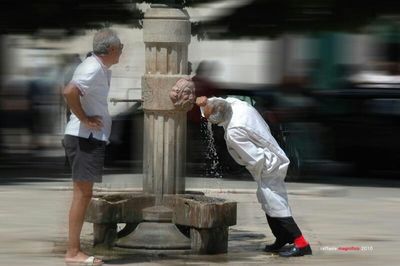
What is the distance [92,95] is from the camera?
8.96 m

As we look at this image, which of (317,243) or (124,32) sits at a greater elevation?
(124,32)

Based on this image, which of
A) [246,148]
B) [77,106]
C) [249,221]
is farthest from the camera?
[249,221]

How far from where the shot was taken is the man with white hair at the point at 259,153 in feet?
31.7

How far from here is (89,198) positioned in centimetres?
909

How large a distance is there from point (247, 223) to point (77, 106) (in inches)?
145

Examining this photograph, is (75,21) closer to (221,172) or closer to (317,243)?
(221,172)

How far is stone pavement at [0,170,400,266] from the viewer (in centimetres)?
980

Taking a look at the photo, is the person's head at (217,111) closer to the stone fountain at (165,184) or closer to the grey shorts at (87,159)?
the stone fountain at (165,184)

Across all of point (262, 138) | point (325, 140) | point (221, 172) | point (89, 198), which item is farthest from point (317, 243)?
point (325, 140)

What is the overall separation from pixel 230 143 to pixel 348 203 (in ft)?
15.5

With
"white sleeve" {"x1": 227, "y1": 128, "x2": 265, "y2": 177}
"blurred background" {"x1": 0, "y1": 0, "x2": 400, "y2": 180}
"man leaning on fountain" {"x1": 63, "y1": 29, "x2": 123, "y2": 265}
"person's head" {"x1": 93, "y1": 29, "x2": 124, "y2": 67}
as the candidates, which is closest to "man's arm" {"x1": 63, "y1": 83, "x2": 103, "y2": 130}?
→ "man leaning on fountain" {"x1": 63, "y1": 29, "x2": 123, "y2": 265}

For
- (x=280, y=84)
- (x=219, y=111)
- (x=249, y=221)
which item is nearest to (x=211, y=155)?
(x=280, y=84)

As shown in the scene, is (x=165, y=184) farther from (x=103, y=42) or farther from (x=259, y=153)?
(x=103, y=42)

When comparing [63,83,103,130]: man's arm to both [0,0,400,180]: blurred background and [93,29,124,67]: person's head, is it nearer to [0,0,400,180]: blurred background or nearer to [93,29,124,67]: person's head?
[93,29,124,67]: person's head
